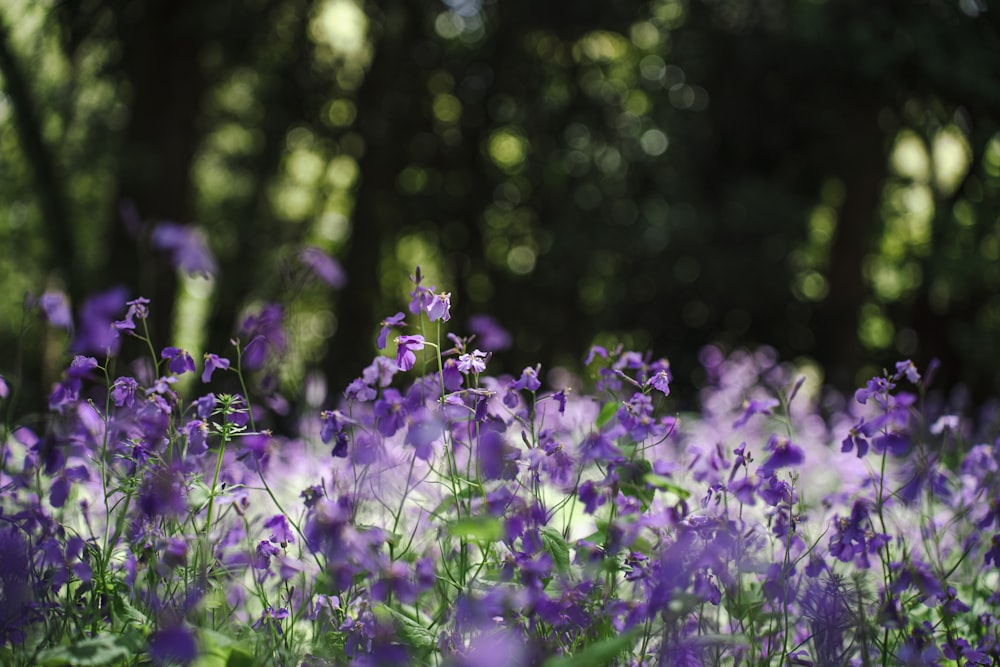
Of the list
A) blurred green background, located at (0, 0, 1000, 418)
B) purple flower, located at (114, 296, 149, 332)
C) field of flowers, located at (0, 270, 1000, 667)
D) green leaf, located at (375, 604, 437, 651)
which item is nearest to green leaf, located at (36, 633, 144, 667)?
field of flowers, located at (0, 270, 1000, 667)

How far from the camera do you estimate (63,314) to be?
2334mm

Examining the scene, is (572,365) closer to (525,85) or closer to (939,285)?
(525,85)

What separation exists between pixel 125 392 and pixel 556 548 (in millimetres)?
1049

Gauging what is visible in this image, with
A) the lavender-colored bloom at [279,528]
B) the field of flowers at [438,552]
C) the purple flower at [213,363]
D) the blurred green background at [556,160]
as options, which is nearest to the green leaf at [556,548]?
the field of flowers at [438,552]

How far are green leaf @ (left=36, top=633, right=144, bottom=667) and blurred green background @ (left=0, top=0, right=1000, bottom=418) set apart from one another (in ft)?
23.9

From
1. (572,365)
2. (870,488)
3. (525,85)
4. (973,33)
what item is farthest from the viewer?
(572,365)

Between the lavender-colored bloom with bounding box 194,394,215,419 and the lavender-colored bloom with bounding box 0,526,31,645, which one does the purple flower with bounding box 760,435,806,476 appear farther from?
the lavender-colored bloom with bounding box 0,526,31,645

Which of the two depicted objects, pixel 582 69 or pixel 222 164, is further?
pixel 222 164

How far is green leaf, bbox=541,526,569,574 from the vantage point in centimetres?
201

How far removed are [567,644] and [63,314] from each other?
1.45m

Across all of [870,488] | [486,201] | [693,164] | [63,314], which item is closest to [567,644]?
[63,314]

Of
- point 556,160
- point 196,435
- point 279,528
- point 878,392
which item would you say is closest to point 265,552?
point 279,528

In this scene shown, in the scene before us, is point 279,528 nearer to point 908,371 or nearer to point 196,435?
point 196,435

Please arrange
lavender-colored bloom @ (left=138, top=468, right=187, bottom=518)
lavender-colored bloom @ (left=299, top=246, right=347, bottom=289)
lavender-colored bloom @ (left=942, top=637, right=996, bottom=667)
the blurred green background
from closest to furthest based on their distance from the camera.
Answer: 1. lavender-colored bloom @ (left=138, top=468, right=187, bottom=518)
2. lavender-colored bloom @ (left=942, top=637, right=996, bottom=667)
3. lavender-colored bloom @ (left=299, top=246, right=347, bottom=289)
4. the blurred green background
